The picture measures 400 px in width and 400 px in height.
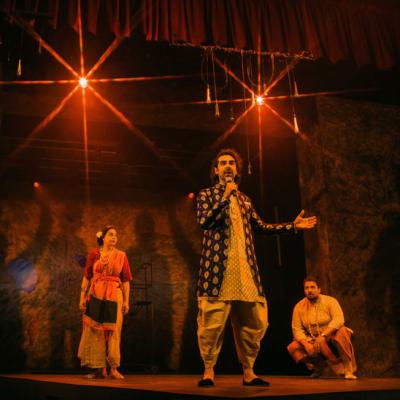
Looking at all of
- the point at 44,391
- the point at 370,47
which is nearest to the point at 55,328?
the point at 44,391

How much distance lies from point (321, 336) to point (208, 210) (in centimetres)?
234

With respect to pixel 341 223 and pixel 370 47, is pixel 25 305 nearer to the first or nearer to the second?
pixel 341 223

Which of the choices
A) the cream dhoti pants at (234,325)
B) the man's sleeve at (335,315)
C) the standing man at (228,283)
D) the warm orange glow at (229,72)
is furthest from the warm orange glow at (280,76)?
the cream dhoti pants at (234,325)

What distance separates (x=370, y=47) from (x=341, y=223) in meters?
1.92

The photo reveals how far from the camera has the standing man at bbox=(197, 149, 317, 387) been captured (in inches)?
122

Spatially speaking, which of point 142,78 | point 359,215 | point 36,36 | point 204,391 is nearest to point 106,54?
point 142,78

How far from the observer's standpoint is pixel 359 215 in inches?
233

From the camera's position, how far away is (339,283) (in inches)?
223

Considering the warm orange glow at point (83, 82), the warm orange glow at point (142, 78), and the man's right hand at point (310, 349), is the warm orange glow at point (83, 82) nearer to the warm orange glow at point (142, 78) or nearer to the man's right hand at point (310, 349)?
the warm orange glow at point (142, 78)

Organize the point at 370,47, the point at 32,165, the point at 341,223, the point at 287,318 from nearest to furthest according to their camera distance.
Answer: the point at 370,47, the point at 341,223, the point at 287,318, the point at 32,165

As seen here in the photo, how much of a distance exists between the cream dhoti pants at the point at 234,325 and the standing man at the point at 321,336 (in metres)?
1.86

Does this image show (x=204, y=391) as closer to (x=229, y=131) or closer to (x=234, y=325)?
(x=234, y=325)

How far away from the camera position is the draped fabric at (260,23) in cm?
466

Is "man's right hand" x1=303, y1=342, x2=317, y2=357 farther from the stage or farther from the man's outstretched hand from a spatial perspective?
the man's outstretched hand
